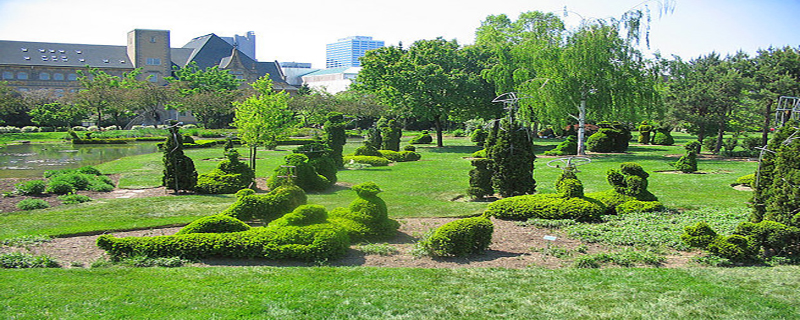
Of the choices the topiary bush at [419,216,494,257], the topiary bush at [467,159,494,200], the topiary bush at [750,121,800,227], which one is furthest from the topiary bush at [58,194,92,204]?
the topiary bush at [750,121,800,227]

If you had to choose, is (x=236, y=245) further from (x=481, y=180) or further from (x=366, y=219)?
(x=481, y=180)

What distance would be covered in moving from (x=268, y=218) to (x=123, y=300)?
478cm

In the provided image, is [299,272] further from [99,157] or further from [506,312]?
[99,157]

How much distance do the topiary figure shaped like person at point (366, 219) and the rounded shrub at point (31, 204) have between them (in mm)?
8276

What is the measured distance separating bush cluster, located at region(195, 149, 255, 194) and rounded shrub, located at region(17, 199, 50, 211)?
13.1ft

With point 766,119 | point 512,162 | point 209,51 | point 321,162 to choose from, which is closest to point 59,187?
point 321,162

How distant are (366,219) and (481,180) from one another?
565cm

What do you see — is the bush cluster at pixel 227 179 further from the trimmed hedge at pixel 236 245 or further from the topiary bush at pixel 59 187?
the trimmed hedge at pixel 236 245

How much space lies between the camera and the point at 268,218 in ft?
37.7

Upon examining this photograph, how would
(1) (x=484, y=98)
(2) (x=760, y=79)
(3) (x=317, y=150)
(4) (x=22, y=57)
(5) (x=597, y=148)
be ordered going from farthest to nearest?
1. (4) (x=22, y=57)
2. (1) (x=484, y=98)
3. (5) (x=597, y=148)
4. (2) (x=760, y=79)
5. (3) (x=317, y=150)

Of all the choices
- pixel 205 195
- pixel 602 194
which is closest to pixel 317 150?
pixel 205 195

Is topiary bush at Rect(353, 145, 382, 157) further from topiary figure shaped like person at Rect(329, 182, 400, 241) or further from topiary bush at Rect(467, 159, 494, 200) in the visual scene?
topiary figure shaped like person at Rect(329, 182, 400, 241)

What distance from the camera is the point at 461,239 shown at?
9234 millimetres

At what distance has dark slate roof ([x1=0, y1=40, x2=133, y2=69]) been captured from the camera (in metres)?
86.2
